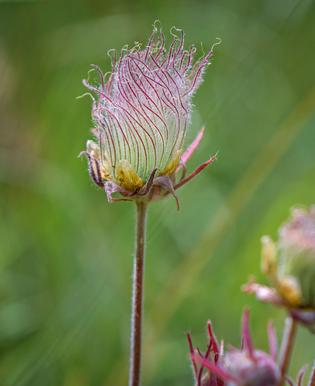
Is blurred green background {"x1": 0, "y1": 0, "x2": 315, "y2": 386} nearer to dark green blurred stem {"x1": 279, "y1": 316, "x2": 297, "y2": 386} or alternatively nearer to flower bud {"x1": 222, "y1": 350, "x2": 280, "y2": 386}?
dark green blurred stem {"x1": 279, "y1": 316, "x2": 297, "y2": 386}

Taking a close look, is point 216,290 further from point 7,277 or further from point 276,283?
point 276,283

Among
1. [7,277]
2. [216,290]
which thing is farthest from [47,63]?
[216,290]

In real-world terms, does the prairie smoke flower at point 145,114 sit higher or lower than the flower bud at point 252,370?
higher

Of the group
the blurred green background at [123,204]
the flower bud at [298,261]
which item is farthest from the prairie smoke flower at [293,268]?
the blurred green background at [123,204]

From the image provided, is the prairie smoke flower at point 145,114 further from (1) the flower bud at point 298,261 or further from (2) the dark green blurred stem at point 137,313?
(1) the flower bud at point 298,261

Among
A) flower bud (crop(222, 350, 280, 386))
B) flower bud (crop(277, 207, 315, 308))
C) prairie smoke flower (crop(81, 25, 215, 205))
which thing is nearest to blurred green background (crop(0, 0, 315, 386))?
flower bud (crop(277, 207, 315, 308))
